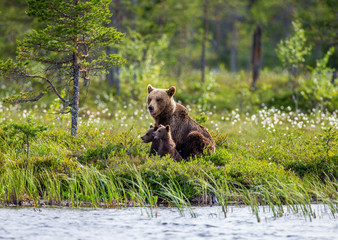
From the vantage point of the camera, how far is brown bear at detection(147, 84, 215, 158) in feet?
A: 31.3

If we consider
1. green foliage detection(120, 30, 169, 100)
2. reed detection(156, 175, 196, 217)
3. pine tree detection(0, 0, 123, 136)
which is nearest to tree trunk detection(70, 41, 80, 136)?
pine tree detection(0, 0, 123, 136)

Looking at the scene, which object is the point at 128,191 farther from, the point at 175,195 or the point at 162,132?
the point at 162,132

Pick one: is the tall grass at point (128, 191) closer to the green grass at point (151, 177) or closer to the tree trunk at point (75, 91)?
the green grass at point (151, 177)

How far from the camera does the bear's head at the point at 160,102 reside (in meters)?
9.55

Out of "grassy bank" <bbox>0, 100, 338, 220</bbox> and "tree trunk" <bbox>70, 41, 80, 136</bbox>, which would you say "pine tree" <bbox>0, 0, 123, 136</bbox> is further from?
"grassy bank" <bbox>0, 100, 338, 220</bbox>

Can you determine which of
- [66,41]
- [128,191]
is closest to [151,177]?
[128,191]

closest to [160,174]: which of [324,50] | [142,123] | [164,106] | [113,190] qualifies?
[113,190]

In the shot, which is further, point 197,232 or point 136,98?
point 136,98

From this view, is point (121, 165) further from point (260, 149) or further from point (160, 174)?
point (260, 149)

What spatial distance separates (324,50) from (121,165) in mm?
17995

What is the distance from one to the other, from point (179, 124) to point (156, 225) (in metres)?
3.19

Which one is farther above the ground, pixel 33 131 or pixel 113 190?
pixel 33 131

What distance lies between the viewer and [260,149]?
11.4m

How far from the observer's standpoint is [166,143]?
30.5 feet
